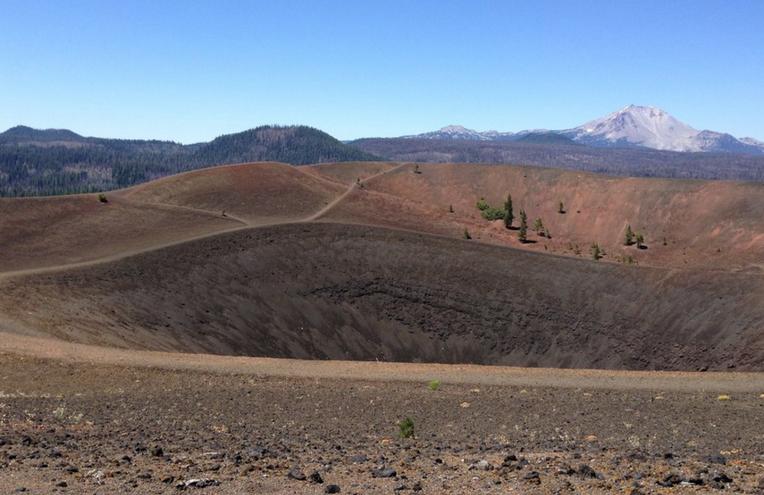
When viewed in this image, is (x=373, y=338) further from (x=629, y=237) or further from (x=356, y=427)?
(x=629, y=237)

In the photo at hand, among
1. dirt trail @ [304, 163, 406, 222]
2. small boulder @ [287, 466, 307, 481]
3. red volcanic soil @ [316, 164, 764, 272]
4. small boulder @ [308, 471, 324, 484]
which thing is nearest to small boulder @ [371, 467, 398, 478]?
small boulder @ [308, 471, 324, 484]

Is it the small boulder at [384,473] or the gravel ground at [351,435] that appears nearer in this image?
the gravel ground at [351,435]

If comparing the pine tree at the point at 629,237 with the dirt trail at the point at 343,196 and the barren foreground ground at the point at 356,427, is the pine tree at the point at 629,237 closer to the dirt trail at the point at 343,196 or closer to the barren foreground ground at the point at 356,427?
the dirt trail at the point at 343,196

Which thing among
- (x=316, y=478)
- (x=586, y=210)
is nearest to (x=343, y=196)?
(x=586, y=210)

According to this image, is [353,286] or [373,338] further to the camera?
[353,286]

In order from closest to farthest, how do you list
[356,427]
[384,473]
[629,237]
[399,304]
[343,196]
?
[384,473] < [356,427] < [399,304] < [629,237] < [343,196]

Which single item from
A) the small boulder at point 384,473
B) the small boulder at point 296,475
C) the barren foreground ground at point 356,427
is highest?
the small boulder at point 296,475

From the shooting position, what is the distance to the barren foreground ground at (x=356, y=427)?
36.3 ft

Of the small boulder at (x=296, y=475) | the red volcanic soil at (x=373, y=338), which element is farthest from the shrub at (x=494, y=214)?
the small boulder at (x=296, y=475)

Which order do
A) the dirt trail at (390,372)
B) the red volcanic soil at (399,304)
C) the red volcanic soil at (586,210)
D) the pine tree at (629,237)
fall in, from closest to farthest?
the dirt trail at (390,372), the red volcanic soil at (399,304), the red volcanic soil at (586,210), the pine tree at (629,237)

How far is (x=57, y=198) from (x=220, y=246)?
2523 cm

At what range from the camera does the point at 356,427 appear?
57.2 feet

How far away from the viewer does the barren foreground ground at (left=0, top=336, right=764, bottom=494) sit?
11.1m

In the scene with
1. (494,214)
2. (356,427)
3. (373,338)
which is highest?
(494,214)
